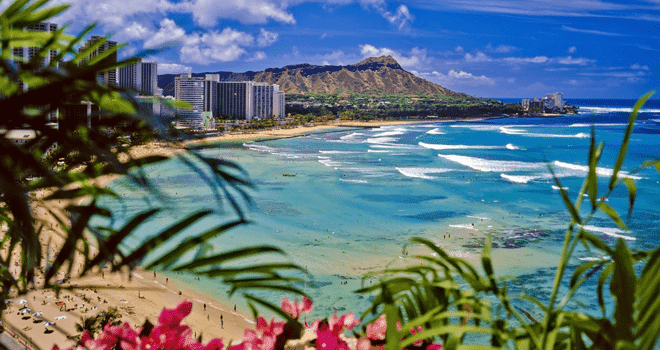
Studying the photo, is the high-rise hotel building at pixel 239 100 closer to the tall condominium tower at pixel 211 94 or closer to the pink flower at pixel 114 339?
the tall condominium tower at pixel 211 94

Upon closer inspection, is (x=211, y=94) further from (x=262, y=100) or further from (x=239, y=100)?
(x=262, y=100)

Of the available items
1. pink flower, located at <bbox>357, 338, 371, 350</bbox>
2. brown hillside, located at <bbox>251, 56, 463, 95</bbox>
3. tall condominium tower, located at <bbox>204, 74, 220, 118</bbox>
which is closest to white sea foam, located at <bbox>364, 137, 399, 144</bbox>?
tall condominium tower, located at <bbox>204, 74, 220, 118</bbox>

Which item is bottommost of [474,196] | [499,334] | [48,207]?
[474,196]

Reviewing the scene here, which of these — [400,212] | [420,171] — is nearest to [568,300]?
[400,212]

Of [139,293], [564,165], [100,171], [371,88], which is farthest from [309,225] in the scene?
[371,88]

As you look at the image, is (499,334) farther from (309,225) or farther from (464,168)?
(464,168)
